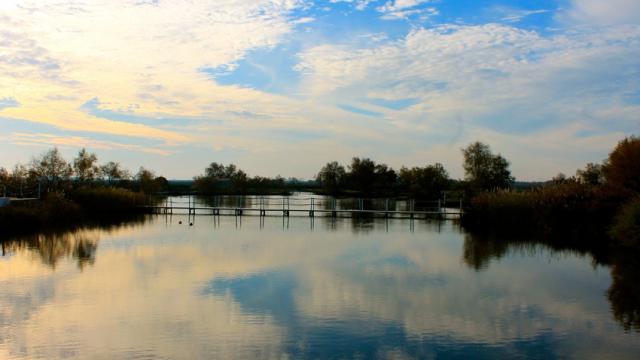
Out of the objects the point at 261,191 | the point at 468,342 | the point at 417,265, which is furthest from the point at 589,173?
the point at 261,191

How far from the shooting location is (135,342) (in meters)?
7.86

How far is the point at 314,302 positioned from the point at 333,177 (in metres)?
65.6

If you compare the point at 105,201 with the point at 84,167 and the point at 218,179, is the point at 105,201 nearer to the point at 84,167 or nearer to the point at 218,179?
the point at 84,167

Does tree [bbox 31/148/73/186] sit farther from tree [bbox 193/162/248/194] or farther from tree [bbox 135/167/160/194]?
tree [bbox 193/162/248/194]

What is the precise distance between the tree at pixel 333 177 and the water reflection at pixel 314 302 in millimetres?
56278

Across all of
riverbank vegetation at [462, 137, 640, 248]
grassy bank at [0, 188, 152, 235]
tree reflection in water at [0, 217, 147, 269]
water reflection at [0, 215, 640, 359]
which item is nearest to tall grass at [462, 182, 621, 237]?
riverbank vegetation at [462, 137, 640, 248]

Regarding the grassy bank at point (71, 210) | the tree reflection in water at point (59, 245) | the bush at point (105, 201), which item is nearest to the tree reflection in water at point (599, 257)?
the tree reflection in water at point (59, 245)

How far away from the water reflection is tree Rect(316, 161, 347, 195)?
56278 mm

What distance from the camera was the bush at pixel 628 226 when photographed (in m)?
16.9

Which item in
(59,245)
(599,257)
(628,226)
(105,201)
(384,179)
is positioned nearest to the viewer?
(599,257)

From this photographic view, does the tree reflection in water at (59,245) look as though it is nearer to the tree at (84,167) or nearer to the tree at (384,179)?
the tree at (84,167)

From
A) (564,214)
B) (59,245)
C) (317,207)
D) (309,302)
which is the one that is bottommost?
(309,302)

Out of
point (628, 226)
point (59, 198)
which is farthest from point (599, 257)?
point (59, 198)

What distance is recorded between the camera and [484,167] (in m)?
54.2
